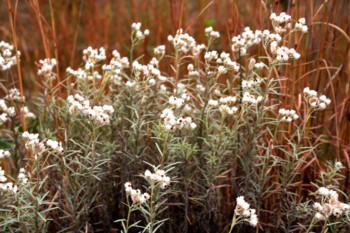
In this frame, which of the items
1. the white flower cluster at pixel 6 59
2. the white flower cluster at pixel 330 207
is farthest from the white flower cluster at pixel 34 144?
the white flower cluster at pixel 330 207

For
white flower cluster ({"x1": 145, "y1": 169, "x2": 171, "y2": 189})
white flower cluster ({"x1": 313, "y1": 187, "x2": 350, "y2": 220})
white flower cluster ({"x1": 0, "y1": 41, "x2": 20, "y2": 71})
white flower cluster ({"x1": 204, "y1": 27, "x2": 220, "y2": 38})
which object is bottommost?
white flower cluster ({"x1": 313, "y1": 187, "x2": 350, "y2": 220})

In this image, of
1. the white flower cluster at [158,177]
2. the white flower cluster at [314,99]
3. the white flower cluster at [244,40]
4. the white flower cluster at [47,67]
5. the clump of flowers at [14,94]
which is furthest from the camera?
the clump of flowers at [14,94]

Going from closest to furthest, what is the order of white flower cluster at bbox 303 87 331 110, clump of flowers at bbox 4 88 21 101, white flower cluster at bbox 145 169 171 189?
white flower cluster at bbox 145 169 171 189, white flower cluster at bbox 303 87 331 110, clump of flowers at bbox 4 88 21 101

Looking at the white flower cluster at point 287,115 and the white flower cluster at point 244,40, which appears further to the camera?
the white flower cluster at point 244,40

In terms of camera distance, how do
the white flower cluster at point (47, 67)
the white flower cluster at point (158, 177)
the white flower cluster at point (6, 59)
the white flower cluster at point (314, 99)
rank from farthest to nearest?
the white flower cluster at point (47, 67) < the white flower cluster at point (6, 59) < the white flower cluster at point (314, 99) < the white flower cluster at point (158, 177)

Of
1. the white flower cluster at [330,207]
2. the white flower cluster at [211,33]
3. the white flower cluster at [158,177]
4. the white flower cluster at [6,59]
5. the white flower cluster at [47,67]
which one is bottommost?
the white flower cluster at [330,207]

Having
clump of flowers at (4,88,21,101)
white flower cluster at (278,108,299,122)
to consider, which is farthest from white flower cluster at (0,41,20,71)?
white flower cluster at (278,108,299,122)

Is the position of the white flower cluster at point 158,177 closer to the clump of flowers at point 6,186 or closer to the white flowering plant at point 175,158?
the white flowering plant at point 175,158

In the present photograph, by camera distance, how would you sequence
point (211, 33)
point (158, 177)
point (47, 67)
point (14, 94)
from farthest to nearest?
point (14, 94), point (47, 67), point (211, 33), point (158, 177)

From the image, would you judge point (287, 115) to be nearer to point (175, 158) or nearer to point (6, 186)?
point (175, 158)

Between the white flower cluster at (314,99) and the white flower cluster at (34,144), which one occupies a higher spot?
the white flower cluster at (314,99)

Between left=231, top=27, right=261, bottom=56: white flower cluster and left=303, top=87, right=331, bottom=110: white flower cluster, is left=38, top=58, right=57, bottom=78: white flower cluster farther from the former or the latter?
left=303, top=87, right=331, bottom=110: white flower cluster

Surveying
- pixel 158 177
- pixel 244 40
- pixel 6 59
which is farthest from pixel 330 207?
pixel 6 59

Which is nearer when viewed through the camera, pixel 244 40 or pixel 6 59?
pixel 244 40
